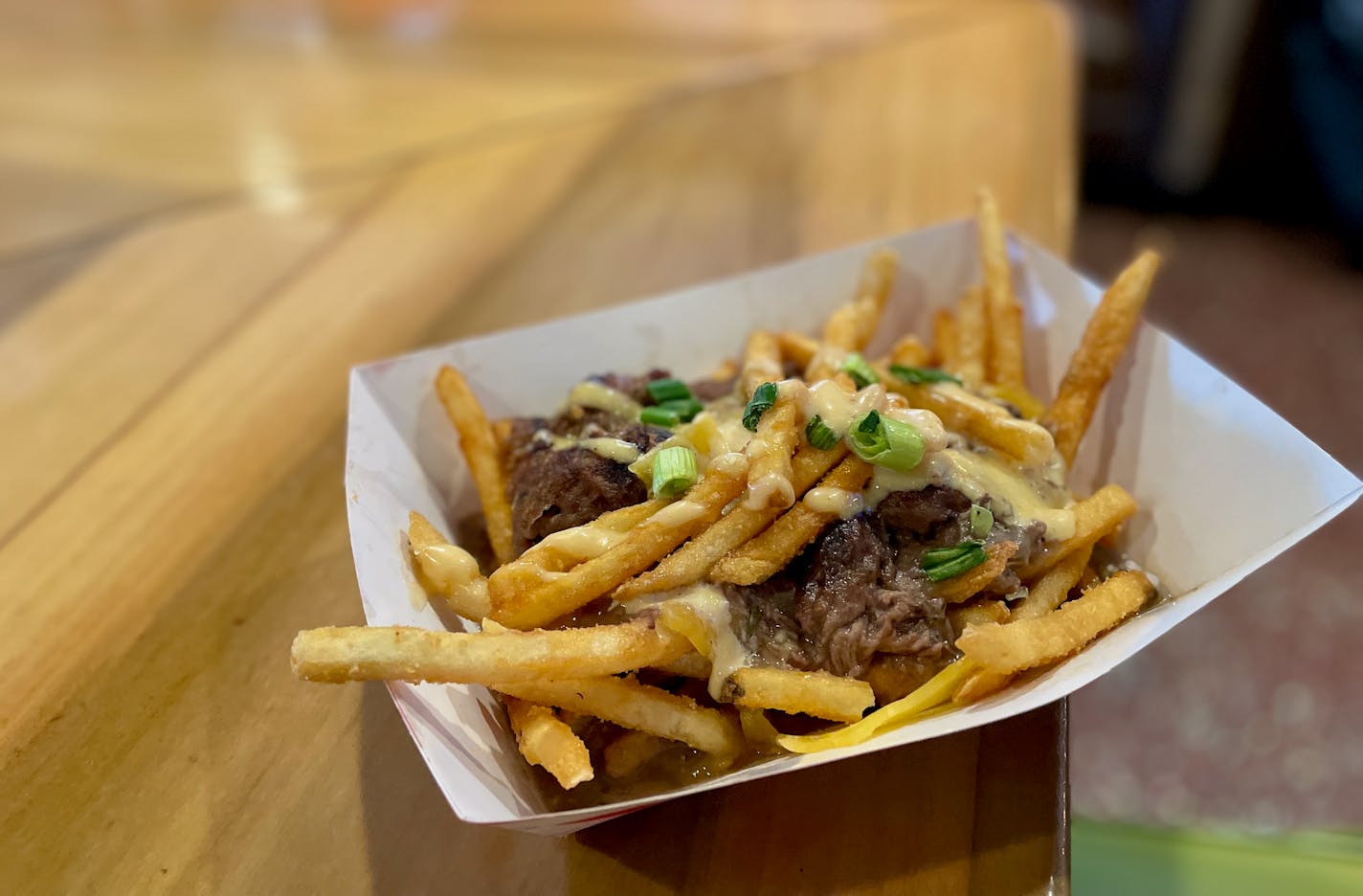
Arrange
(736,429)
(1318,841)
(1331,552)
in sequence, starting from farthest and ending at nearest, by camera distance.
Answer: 1. (1331,552)
2. (1318,841)
3. (736,429)

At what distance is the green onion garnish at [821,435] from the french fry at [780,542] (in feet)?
0.12

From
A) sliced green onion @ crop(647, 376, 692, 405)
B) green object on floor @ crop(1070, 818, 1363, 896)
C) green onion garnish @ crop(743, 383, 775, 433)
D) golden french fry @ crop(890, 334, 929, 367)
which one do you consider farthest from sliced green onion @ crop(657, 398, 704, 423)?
green object on floor @ crop(1070, 818, 1363, 896)

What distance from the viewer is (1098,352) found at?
1.52m

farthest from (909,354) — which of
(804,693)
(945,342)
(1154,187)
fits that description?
(1154,187)

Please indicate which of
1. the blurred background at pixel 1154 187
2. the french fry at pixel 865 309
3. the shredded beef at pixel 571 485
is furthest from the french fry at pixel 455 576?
the blurred background at pixel 1154 187

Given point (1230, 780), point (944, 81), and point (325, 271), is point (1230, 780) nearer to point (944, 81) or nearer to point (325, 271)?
point (944, 81)

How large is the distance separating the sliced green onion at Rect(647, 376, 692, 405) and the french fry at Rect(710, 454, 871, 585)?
35 cm

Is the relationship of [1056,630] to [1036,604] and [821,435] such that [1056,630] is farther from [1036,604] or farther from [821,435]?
[821,435]

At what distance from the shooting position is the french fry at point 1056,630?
1.11m

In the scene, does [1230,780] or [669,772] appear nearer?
[669,772]

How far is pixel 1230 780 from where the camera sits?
263cm

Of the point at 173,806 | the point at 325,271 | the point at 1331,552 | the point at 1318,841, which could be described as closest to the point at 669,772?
the point at 173,806

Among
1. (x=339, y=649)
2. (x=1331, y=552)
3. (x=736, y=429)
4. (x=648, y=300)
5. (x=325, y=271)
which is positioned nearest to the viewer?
(x=339, y=649)

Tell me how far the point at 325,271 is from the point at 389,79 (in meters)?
→ 1.31
